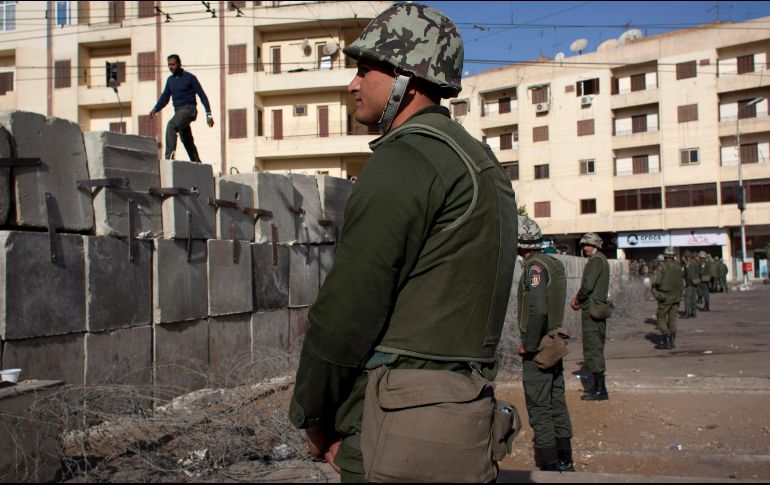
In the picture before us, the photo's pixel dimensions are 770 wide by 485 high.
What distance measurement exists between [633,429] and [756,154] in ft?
126

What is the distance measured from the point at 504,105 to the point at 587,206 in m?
8.90

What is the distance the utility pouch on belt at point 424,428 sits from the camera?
5.24 feet

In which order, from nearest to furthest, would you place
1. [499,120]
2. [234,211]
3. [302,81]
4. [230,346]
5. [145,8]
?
[230,346], [234,211], [302,81], [145,8], [499,120]

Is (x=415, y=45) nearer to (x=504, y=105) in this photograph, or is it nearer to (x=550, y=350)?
(x=550, y=350)

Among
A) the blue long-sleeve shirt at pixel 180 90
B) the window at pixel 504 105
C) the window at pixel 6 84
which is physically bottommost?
the blue long-sleeve shirt at pixel 180 90

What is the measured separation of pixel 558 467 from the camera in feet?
17.1

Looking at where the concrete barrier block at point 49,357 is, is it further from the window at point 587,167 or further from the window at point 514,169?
the window at point 514,169

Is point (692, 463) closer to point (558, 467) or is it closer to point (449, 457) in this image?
point (558, 467)

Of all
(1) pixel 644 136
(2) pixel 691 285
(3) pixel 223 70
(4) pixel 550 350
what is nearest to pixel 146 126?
(3) pixel 223 70

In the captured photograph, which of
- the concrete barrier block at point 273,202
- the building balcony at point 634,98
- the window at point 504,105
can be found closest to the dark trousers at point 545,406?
the concrete barrier block at point 273,202

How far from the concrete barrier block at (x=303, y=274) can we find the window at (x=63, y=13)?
2812 cm

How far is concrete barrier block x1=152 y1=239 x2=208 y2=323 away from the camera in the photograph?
6098 mm

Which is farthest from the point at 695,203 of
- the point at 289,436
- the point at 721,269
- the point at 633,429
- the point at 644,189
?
the point at 289,436

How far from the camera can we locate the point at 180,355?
20.8 ft
